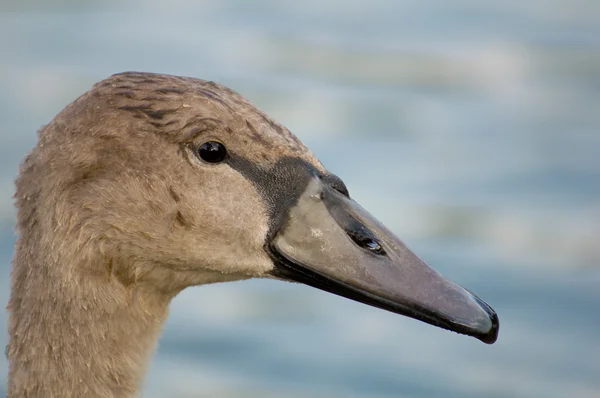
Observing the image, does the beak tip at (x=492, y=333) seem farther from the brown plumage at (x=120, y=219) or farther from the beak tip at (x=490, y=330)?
the brown plumage at (x=120, y=219)

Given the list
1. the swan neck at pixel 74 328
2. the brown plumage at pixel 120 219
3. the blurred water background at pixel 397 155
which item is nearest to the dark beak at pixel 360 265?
the brown plumage at pixel 120 219

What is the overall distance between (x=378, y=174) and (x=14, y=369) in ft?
16.9

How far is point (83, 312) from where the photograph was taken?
4895 millimetres

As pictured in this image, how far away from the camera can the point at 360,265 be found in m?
4.87

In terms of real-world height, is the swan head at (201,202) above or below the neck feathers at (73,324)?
above

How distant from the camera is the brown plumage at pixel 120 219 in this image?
4.84 meters

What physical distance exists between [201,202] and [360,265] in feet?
1.97

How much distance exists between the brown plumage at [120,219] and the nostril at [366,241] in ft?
1.03

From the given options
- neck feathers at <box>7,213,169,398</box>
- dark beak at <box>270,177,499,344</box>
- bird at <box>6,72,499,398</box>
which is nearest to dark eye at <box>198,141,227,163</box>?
bird at <box>6,72,499,398</box>

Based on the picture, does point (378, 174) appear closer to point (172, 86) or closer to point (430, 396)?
point (430, 396)

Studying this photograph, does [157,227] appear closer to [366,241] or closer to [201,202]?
[201,202]

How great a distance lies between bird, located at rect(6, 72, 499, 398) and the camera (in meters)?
4.84

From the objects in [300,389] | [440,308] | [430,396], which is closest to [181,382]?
[300,389]

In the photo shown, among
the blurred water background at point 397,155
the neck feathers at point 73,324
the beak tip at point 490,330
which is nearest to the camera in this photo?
the beak tip at point 490,330
